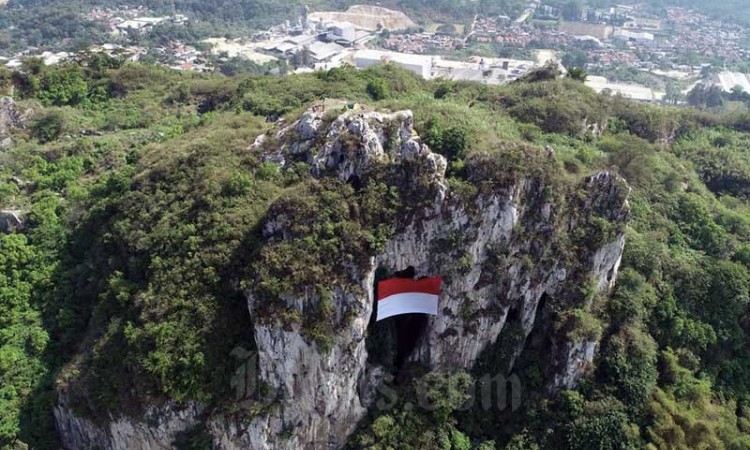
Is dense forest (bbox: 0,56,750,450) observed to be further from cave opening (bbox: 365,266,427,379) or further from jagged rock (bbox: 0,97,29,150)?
jagged rock (bbox: 0,97,29,150)

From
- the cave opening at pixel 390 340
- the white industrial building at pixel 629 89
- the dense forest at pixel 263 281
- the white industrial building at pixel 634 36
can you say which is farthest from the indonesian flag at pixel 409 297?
the white industrial building at pixel 634 36

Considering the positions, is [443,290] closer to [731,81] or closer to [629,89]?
[629,89]

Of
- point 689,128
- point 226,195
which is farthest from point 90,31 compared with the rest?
point 689,128

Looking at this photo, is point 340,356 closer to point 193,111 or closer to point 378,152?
point 378,152

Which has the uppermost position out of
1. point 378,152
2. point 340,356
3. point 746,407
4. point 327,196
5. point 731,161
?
point 378,152

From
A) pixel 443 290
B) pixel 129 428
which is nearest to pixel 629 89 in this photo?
pixel 443 290

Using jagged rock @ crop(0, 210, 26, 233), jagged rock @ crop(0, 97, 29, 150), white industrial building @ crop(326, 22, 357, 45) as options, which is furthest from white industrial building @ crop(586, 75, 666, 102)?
jagged rock @ crop(0, 210, 26, 233)
